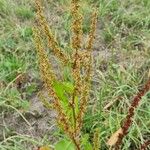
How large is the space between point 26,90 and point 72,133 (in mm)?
1284

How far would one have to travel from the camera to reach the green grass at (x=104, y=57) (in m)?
2.50

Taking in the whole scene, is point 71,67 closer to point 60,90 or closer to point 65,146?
point 60,90

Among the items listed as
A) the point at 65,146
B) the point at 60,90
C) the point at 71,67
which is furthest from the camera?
the point at 65,146

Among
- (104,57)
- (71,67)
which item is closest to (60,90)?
(71,67)

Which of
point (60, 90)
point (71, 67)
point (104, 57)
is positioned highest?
point (71, 67)

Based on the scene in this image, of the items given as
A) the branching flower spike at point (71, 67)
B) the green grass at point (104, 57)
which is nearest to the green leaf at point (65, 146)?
the branching flower spike at point (71, 67)

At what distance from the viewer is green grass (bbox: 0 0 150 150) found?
2.50 meters

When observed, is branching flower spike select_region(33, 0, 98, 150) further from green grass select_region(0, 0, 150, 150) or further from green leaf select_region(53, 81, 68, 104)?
green grass select_region(0, 0, 150, 150)

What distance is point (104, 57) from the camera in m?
3.12

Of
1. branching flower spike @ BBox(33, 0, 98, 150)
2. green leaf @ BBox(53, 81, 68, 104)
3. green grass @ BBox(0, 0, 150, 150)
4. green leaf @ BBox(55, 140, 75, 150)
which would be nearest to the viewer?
branching flower spike @ BBox(33, 0, 98, 150)

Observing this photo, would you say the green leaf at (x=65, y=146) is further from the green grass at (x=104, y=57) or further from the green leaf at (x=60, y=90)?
the green grass at (x=104, y=57)

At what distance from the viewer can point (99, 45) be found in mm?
3279

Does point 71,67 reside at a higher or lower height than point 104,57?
higher

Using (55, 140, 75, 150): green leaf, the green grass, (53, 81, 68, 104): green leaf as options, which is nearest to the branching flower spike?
(53, 81, 68, 104): green leaf
